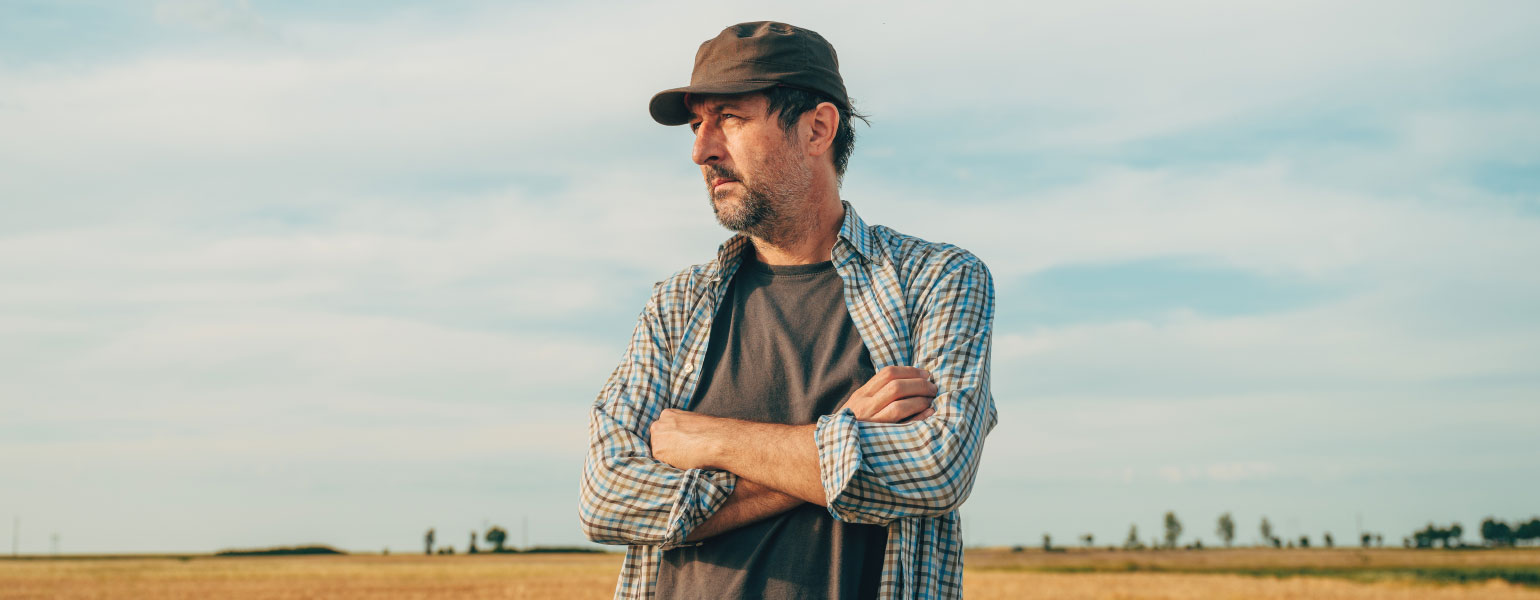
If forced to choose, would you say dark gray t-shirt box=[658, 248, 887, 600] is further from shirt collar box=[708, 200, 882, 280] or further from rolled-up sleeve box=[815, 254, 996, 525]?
rolled-up sleeve box=[815, 254, 996, 525]

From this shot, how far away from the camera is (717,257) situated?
Answer: 126 inches

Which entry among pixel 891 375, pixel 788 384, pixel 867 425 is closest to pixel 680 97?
pixel 788 384

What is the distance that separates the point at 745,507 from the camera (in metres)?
2.67

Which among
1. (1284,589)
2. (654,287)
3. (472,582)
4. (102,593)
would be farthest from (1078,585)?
(654,287)

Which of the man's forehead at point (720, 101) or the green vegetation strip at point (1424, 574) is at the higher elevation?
the man's forehead at point (720, 101)

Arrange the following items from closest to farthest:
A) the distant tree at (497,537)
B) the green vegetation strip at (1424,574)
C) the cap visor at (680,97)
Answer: the cap visor at (680,97), the green vegetation strip at (1424,574), the distant tree at (497,537)

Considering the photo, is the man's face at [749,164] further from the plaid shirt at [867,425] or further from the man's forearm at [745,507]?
the man's forearm at [745,507]

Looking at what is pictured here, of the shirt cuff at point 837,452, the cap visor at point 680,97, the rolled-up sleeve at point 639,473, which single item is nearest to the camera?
the shirt cuff at point 837,452

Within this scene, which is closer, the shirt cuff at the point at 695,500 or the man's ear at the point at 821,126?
the shirt cuff at the point at 695,500

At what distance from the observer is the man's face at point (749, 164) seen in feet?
9.62

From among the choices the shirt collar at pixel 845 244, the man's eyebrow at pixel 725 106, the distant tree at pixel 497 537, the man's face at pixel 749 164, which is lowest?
the distant tree at pixel 497 537

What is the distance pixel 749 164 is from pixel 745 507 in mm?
915

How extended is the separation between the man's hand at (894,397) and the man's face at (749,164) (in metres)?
0.57

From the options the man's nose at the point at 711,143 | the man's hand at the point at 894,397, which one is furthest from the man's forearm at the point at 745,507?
the man's nose at the point at 711,143
